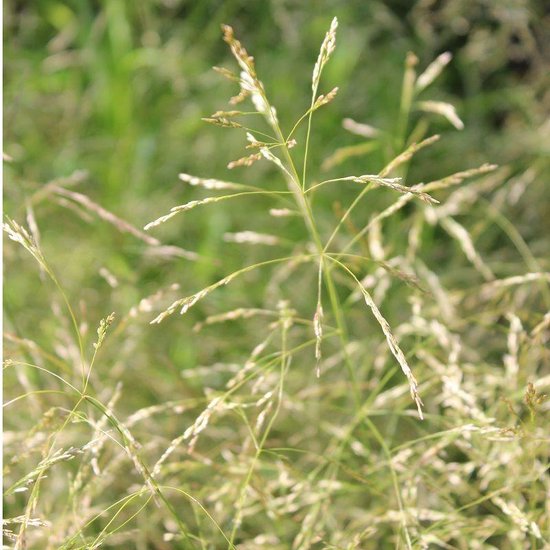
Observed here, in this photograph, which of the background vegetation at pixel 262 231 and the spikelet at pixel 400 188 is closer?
the spikelet at pixel 400 188

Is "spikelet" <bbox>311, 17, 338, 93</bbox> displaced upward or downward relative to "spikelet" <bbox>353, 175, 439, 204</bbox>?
upward

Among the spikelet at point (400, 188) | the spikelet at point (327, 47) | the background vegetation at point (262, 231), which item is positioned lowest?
the background vegetation at point (262, 231)

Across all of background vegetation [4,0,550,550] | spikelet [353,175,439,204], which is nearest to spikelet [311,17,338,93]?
spikelet [353,175,439,204]

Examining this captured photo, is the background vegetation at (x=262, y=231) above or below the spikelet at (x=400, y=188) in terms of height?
below

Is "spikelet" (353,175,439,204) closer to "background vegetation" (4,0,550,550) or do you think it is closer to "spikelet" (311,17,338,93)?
"spikelet" (311,17,338,93)

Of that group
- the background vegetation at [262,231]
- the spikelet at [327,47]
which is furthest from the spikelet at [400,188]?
the background vegetation at [262,231]

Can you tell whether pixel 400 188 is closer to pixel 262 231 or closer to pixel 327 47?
pixel 327 47

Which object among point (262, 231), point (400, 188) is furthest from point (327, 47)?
point (262, 231)

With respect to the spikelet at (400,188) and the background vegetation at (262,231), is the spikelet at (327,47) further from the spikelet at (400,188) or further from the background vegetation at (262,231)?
the background vegetation at (262,231)

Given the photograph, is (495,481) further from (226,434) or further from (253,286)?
(253,286)
